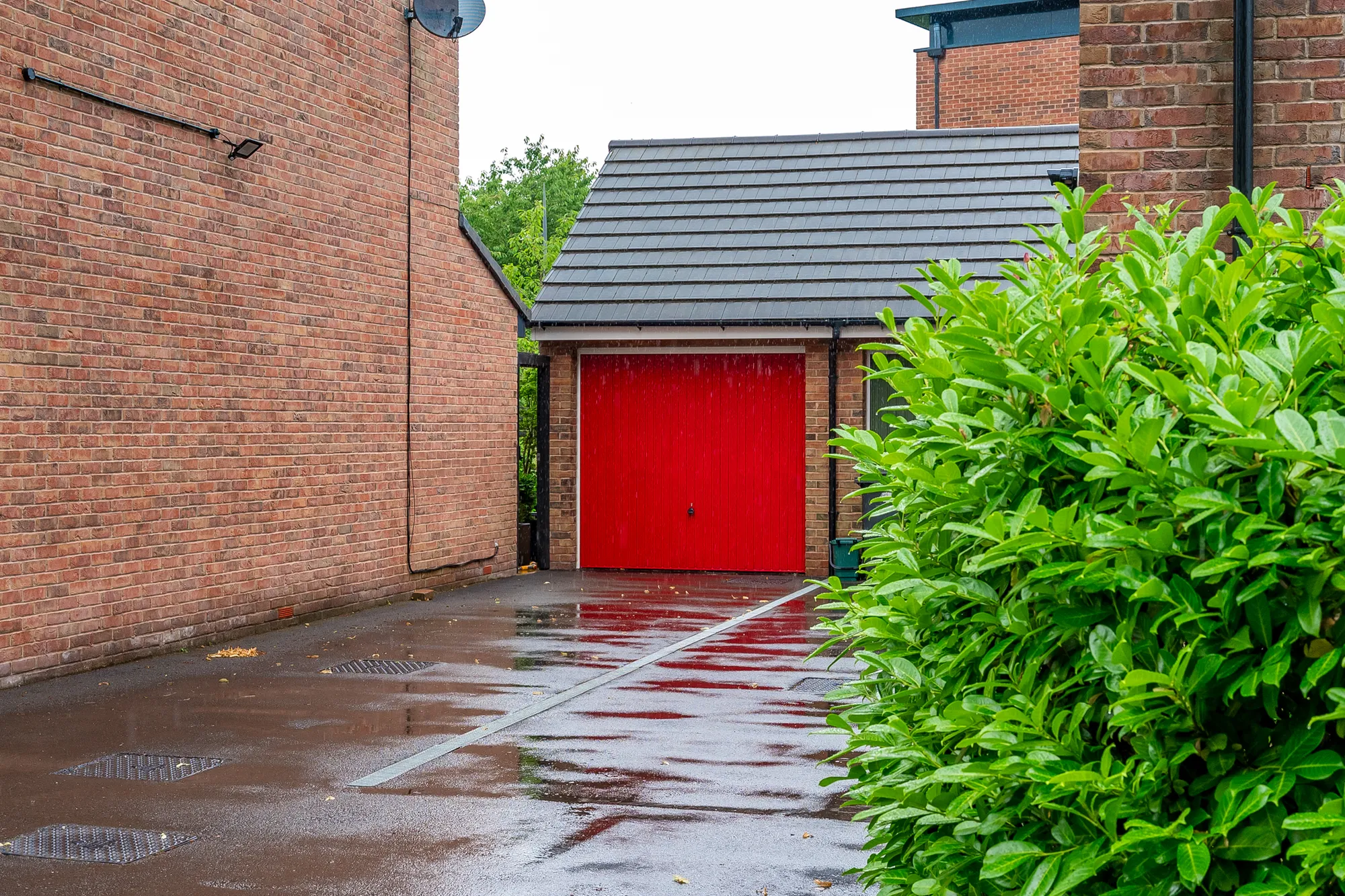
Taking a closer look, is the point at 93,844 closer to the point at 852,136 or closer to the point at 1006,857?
the point at 1006,857

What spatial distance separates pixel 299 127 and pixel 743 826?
9.75 m

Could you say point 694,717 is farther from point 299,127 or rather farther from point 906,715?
point 299,127

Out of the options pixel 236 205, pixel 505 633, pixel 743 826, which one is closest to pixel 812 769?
pixel 743 826

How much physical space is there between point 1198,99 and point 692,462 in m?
13.6

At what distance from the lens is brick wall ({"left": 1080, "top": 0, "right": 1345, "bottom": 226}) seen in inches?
223

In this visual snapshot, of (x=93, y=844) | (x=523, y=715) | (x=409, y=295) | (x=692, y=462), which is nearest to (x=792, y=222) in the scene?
(x=692, y=462)

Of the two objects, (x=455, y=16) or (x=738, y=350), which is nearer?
(x=455, y=16)

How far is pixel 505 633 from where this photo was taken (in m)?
13.1

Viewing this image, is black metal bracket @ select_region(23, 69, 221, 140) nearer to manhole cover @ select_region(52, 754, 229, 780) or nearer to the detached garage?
manhole cover @ select_region(52, 754, 229, 780)

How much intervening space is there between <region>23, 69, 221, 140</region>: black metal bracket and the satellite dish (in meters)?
4.51

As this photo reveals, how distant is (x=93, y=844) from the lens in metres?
6.38

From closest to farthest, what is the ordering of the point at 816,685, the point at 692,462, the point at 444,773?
the point at 444,773, the point at 816,685, the point at 692,462

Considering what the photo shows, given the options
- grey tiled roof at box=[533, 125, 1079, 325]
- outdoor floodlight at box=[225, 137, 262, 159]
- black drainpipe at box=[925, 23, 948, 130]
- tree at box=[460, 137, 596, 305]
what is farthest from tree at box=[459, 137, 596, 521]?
outdoor floodlight at box=[225, 137, 262, 159]

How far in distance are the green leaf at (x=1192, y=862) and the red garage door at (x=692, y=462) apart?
650 inches
